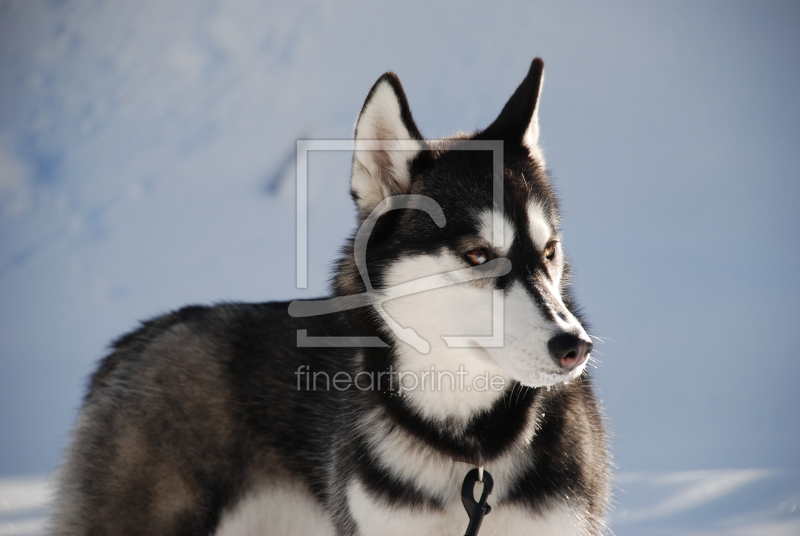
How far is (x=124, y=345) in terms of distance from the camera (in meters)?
3.63

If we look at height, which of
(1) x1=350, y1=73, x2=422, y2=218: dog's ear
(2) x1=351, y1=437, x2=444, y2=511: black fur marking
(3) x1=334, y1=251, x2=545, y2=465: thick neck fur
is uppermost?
(1) x1=350, y1=73, x2=422, y2=218: dog's ear

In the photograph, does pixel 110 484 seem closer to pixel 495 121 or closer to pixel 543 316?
pixel 543 316

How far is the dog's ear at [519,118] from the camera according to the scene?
2.92 metres

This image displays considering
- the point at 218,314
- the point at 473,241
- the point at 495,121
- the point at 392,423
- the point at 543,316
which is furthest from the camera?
the point at 218,314

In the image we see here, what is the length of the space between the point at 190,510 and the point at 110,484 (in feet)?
1.24

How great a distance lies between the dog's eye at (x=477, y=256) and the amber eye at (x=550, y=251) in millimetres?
271

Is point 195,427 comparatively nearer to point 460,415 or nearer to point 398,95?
point 460,415

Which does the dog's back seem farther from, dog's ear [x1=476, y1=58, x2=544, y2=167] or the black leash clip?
dog's ear [x1=476, y1=58, x2=544, y2=167]

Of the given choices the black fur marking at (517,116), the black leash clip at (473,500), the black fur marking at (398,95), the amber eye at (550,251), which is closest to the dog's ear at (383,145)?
the black fur marking at (398,95)

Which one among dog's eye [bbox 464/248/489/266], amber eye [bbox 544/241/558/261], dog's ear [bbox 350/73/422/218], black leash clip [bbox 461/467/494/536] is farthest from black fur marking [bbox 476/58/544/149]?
black leash clip [bbox 461/467/494/536]

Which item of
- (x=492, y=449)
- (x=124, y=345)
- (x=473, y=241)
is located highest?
(x=473, y=241)

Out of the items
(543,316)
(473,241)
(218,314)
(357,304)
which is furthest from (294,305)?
(543,316)

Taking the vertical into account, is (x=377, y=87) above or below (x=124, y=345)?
above

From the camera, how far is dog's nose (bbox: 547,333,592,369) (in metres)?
2.18
